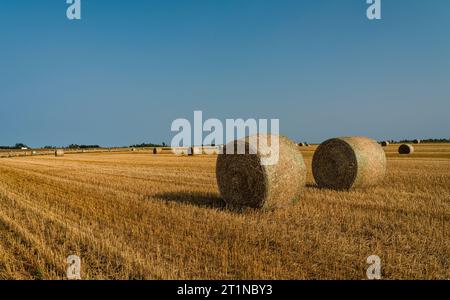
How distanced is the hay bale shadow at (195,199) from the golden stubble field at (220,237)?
1.2 inches

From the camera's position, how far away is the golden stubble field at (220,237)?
16.8 ft

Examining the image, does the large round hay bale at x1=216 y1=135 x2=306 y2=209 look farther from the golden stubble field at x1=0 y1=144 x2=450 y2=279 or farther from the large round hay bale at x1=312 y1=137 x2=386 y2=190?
the large round hay bale at x1=312 y1=137 x2=386 y2=190

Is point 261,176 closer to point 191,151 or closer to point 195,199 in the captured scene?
point 195,199

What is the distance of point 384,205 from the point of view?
9453mm

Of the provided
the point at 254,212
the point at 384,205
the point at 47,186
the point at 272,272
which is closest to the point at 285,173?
the point at 254,212

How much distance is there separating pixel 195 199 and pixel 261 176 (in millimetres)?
2409

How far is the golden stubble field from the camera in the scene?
16.8ft

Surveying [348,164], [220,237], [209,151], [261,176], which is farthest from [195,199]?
[209,151]

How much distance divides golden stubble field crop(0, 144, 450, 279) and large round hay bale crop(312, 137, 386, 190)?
2004mm

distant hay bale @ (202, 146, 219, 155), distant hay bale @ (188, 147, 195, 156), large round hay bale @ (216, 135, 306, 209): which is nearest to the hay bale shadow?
large round hay bale @ (216, 135, 306, 209)

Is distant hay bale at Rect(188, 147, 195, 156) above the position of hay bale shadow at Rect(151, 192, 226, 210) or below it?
above

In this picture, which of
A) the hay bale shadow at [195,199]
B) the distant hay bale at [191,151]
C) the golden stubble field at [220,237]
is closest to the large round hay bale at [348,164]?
the golden stubble field at [220,237]
